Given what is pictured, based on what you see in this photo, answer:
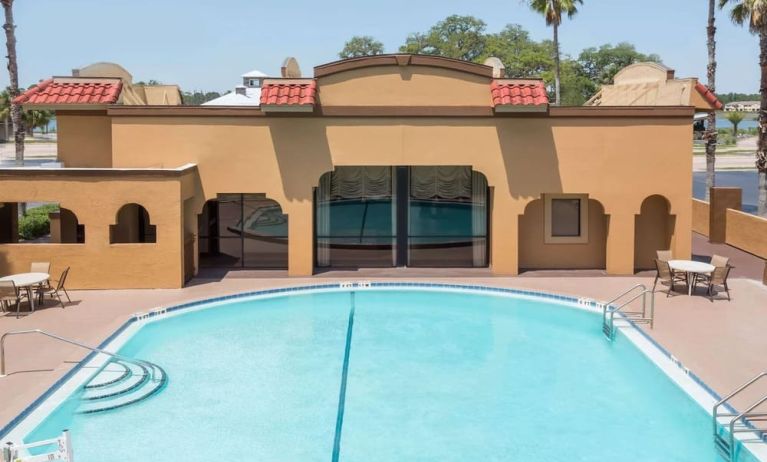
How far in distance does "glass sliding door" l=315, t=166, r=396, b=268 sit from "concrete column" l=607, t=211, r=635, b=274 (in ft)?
20.1

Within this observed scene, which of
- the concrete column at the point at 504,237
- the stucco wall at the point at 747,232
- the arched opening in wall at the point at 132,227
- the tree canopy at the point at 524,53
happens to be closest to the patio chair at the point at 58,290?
the arched opening in wall at the point at 132,227

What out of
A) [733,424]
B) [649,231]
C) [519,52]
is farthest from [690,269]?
[519,52]

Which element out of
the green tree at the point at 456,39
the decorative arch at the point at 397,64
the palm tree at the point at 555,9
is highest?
the green tree at the point at 456,39

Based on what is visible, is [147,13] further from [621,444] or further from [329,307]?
[621,444]

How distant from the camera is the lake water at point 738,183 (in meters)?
40.3

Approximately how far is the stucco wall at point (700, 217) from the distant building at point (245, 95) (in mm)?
17175

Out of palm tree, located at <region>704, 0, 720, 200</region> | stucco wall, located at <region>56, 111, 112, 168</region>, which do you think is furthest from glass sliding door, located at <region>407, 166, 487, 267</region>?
palm tree, located at <region>704, 0, 720, 200</region>

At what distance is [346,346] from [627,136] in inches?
408

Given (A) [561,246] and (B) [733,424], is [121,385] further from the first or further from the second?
(A) [561,246]

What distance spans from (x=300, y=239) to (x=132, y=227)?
17.0ft

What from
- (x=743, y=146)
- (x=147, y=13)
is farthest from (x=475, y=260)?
(x=743, y=146)

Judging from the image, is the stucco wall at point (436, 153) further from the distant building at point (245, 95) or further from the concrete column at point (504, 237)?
the distant building at point (245, 95)

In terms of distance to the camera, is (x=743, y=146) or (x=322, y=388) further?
(x=743, y=146)

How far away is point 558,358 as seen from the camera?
14.2 metres
